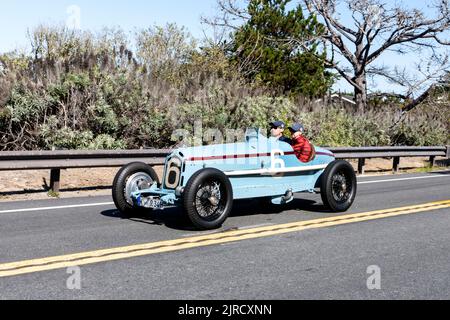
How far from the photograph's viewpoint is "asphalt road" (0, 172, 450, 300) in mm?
4754

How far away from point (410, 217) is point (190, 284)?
4711 mm

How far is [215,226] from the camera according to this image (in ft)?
23.6

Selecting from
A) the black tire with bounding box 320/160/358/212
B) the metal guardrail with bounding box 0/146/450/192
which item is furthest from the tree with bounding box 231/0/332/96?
the black tire with bounding box 320/160/358/212

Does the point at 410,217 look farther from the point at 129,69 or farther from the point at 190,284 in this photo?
the point at 129,69

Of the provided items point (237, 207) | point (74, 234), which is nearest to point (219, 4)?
point (237, 207)

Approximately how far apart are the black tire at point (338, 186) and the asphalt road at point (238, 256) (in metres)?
0.20

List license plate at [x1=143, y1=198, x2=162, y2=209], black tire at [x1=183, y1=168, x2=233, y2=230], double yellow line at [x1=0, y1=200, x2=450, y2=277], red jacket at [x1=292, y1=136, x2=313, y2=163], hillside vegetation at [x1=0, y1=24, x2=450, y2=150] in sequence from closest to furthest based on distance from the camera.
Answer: double yellow line at [x1=0, y1=200, x2=450, y2=277]
black tire at [x1=183, y1=168, x2=233, y2=230]
license plate at [x1=143, y1=198, x2=162, y2=209]
red jacket at [x1=292, y1=136, x2=313, y2=163]
hillside vegetation at [x1=0, y1=24, x2=450, y2=150]

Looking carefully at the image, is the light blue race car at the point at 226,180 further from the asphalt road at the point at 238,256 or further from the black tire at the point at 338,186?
the asphalt road at the point at 238,256

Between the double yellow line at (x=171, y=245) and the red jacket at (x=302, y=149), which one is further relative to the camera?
the red jacket at (x=302, y=149)

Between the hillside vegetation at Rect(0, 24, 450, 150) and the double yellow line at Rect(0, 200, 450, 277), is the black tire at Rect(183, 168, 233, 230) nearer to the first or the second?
the double yellow line at Rect(0, 200, 450, 277)

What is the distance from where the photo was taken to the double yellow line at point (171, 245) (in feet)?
17.6

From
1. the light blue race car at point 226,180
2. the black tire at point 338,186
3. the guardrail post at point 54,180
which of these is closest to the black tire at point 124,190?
the light blue race car at point 226,180

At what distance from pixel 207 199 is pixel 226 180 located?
1.11 ft

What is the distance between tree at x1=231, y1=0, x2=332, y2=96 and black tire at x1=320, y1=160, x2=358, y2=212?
21.5 metres
